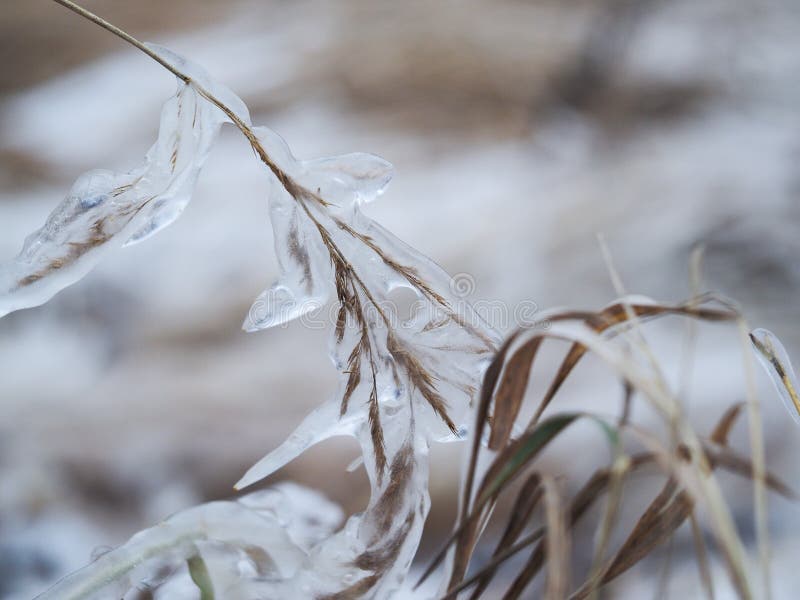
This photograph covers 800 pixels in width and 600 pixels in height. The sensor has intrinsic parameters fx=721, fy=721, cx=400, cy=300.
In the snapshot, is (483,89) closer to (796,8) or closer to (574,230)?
(574,230)

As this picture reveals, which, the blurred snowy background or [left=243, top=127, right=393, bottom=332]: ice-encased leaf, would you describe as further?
the blurred snowy background

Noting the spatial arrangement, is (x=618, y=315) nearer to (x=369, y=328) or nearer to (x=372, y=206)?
(x=369, y=328)

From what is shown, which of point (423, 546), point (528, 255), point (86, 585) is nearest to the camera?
point (86, 585)

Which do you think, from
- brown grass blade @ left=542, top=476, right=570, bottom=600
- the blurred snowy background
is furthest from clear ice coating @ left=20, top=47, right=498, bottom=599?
the blurred snowy background

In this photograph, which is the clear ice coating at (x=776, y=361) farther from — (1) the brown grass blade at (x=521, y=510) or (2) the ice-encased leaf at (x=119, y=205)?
(2) the ice-encased leaf at (x=119, y=205)

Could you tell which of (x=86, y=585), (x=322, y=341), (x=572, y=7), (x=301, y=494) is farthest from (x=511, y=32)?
(x=86, y=585)

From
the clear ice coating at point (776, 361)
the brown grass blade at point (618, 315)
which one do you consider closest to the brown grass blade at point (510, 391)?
the brown grass blade at point (618, 315)

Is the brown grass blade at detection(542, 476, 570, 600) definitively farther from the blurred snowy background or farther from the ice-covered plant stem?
the blurred snowy background
